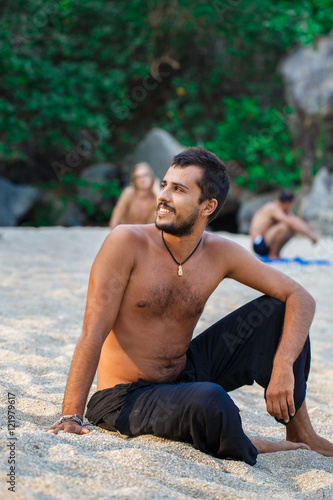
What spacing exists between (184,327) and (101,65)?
11189 mm

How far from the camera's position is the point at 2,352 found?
9.03ft

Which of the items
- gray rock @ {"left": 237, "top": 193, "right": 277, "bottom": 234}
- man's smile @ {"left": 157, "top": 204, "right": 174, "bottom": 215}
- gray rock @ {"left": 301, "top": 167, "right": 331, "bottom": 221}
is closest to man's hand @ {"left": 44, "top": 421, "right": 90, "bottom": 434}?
man's smile @ {"left": 157, "top": 204, "right": 174, "bottom": 215}

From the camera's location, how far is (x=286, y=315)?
2.28m

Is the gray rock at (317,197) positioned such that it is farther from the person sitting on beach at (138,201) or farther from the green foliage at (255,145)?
the person sitting on beach at (138,201)

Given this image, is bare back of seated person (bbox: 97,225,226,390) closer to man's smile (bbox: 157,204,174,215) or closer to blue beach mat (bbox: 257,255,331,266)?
man's smile (bbox: 157,204,174,215)

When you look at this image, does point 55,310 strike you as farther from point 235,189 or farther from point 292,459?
Answer: point 235,189

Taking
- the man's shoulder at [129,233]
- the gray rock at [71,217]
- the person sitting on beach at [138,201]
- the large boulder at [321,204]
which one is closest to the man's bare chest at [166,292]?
the man's shoulder at [129,233]

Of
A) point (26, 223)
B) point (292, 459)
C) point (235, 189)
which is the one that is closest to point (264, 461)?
point (292, 459)

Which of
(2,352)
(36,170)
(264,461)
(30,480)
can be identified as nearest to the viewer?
(30,480)

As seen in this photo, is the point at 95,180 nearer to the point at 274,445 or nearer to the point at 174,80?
the point at 174,80

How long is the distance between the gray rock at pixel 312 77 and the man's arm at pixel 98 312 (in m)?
9.61

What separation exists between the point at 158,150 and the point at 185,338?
30.6 feet

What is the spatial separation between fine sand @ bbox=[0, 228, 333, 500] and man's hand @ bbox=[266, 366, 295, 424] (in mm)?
170

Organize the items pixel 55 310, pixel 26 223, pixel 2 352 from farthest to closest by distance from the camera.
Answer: pixel 26 223 → pixel 55 310 → pixel 2 352
